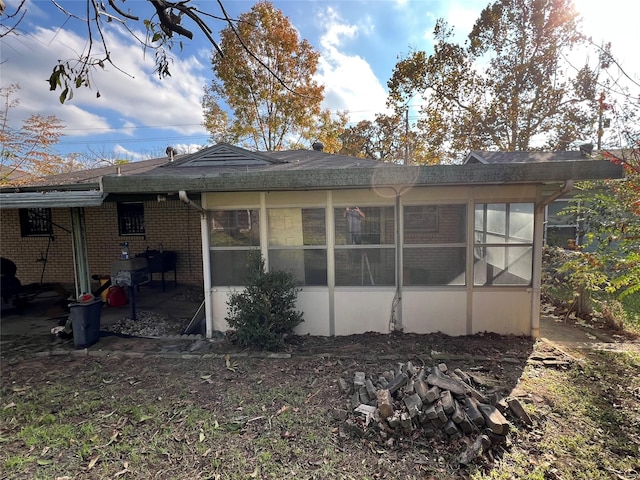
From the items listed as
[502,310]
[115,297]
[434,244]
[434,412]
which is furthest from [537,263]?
[115,297]

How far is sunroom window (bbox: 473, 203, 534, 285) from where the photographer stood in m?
4.95

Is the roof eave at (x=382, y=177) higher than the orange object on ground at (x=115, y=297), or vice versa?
the roof eave at (x=382, y=177)

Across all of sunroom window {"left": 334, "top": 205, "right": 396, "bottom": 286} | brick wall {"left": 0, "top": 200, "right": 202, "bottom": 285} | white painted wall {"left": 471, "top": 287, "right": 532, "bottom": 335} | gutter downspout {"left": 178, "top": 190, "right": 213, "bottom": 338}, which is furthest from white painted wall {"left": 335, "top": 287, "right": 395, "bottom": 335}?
brick wall {"left": 0, "top": 200, "right": 202, "bottom": 285}

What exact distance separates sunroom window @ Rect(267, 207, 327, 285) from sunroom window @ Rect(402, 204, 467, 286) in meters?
1.31

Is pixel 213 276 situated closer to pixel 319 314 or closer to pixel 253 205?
pixel 253 205

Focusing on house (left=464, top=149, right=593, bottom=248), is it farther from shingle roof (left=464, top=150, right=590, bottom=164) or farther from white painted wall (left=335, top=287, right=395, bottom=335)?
white painted wall (left=335, top=287, right=395, bottom=335)

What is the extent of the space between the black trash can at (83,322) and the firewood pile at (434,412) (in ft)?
14.0

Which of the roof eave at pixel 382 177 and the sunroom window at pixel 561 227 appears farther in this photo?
the sunroom window at pixel 561 227

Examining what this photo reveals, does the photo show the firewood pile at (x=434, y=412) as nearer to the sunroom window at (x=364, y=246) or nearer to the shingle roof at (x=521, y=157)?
the sunroom window at (x=364, y=246)

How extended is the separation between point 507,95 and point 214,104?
13791 millimetres

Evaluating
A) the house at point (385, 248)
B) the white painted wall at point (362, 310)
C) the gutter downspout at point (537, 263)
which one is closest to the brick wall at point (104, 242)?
the house at point (385, 248)

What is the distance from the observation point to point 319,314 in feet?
17.4

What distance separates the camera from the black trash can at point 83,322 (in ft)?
16.3

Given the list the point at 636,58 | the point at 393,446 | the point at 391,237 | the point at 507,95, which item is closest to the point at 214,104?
the point at 507,95
